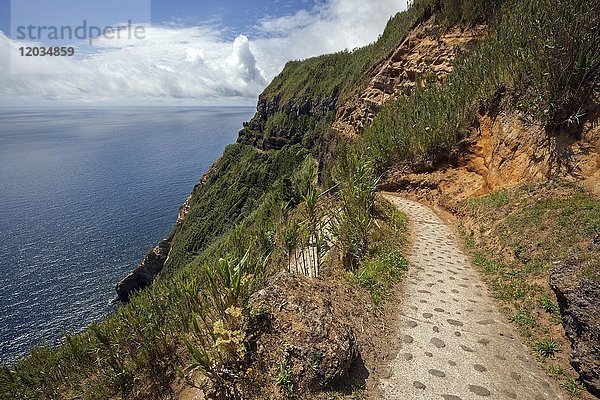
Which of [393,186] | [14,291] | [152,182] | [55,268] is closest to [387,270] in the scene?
[393,186]

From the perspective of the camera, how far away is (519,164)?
9.95 metres

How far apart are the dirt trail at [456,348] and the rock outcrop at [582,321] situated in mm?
436

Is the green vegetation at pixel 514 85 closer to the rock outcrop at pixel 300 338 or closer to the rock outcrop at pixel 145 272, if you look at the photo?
the rock outcrop at pixel 300 338

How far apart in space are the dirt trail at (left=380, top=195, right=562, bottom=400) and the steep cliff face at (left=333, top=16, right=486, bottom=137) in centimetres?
1448

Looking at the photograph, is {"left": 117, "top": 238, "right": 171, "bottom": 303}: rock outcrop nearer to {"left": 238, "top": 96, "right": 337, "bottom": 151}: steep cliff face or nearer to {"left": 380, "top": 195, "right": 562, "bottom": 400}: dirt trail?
{"left": 238, "top": 96, "right": 337, "bottom": 151}: steep cliff face

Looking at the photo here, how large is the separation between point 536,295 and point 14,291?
58.8 metres

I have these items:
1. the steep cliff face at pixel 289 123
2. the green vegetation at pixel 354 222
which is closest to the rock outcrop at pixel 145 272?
the steep cliff face at pixel 289 123

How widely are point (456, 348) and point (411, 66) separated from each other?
18.9m

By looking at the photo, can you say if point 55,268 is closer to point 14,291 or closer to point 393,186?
point 14,291

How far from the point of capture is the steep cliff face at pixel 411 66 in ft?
60.2

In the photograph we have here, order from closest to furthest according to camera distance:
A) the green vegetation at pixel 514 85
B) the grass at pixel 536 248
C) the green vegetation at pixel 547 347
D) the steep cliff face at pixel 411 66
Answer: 1. the green vegetation at pixel 547 347
2. the grass at pixel 536 248
3. the green vegetation at pixel 514 85
4. the steep cliff face at pixel 411 66

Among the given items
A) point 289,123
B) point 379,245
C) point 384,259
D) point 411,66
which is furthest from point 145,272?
point 289,123

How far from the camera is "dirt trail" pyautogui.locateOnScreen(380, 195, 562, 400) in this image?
4254 millimetres

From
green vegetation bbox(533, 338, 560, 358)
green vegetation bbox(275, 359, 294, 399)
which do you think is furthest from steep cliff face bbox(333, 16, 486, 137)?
green vegetation bbox(275, 359, 294, 399)
